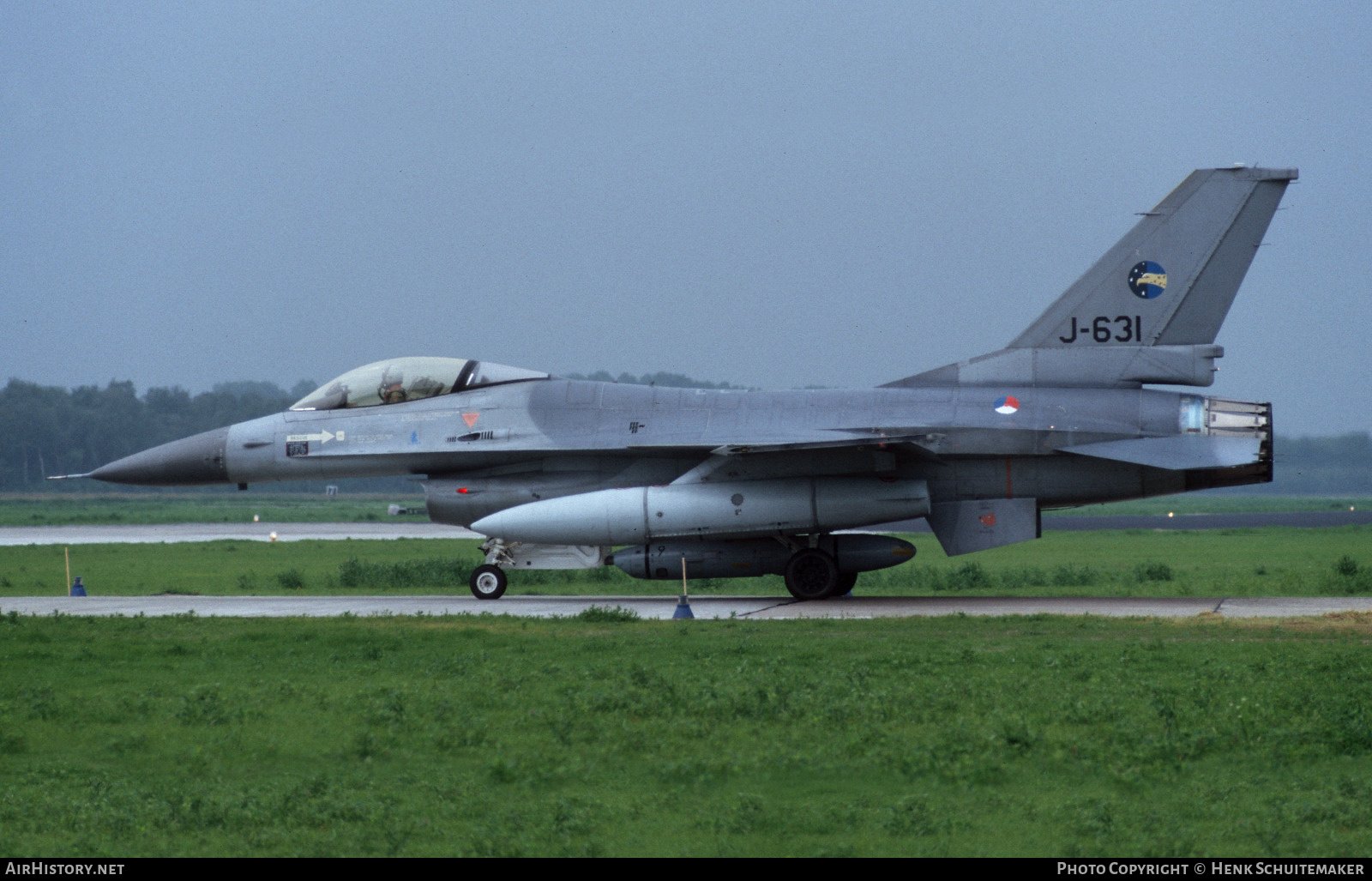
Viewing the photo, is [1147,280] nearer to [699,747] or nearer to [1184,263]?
[1184,263]

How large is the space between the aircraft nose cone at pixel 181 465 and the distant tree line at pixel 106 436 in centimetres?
7544

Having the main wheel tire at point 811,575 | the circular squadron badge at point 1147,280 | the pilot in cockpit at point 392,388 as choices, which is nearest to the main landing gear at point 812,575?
the main wheel tire at point 811,575

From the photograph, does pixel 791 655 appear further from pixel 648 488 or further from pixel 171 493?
pixel 171 493

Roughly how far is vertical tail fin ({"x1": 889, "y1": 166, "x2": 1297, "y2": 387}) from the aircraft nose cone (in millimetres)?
12268

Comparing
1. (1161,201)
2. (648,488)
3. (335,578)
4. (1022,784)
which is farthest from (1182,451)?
(335,578)

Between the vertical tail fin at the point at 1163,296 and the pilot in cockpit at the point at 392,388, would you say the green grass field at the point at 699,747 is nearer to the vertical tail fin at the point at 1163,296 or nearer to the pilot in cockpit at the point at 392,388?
the vertical tail fin at the point at 1163,296

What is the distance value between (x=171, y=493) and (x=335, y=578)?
9746 cm

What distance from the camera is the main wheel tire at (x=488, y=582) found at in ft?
67.8

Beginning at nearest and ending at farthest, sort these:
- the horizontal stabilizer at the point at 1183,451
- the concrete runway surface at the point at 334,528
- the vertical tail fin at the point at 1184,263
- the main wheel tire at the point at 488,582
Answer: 1. the horizontal stabilizer at the point at 1183,451
2. the vertical tail fin at the point at 1184,263
3. the main wheel tire at the point at 488,582
4. the concrete runway surface at the point at 334,528

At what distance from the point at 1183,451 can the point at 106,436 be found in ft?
347

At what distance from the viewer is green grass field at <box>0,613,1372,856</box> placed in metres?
6.43

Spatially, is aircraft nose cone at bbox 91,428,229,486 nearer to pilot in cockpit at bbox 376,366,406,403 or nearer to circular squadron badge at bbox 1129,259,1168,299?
pilot in cockpit at bbox 376,366,406,403

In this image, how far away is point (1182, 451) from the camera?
17672 millimetres

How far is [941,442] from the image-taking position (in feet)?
60.3
